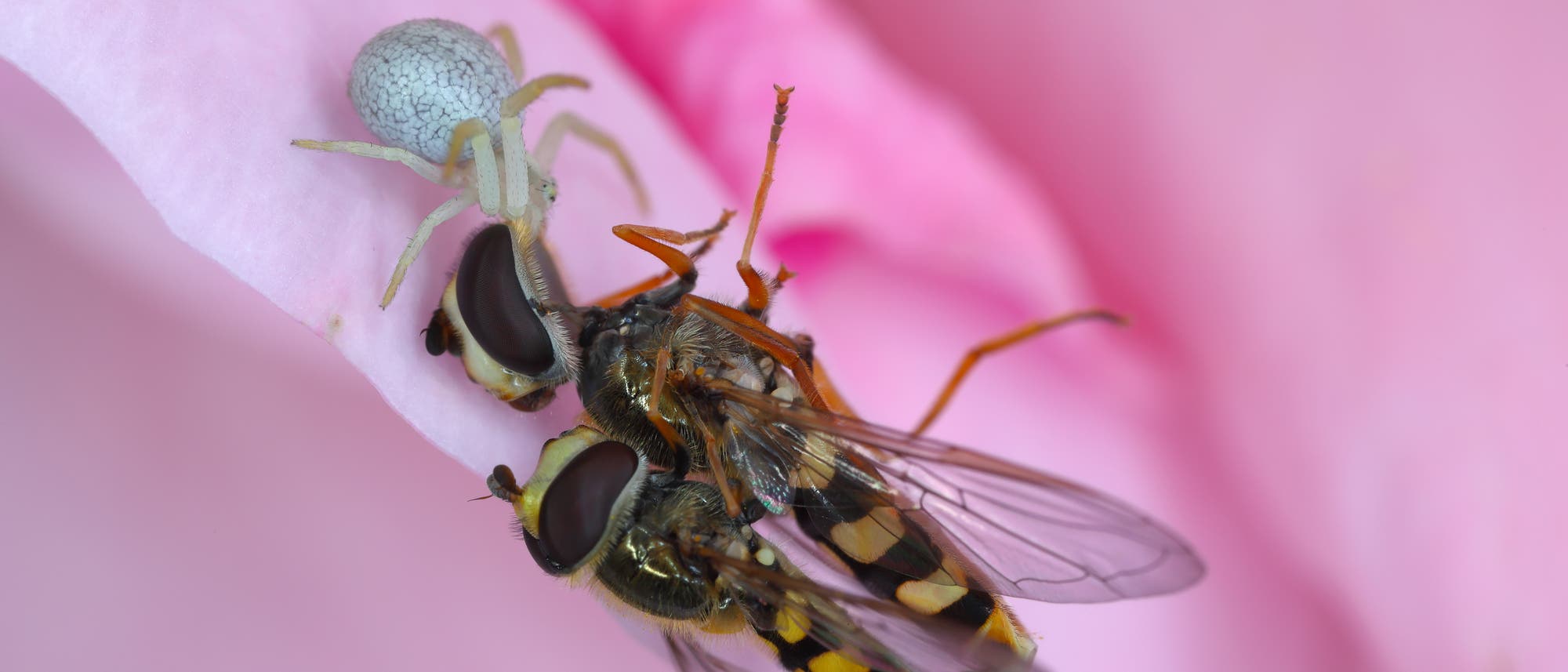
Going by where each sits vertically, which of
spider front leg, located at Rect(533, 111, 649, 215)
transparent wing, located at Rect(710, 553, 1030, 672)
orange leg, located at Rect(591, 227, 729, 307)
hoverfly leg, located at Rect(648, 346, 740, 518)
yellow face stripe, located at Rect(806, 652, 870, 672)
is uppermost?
spider front leg, located at Rect(533, 111, 649, 215)

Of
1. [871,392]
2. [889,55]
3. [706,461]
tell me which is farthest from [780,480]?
[889,55]

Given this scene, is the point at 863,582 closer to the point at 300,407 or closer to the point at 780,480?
the point at 780,480

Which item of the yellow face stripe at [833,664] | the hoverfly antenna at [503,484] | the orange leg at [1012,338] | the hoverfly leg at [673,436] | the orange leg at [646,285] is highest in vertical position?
the orange leg at [1012,338]

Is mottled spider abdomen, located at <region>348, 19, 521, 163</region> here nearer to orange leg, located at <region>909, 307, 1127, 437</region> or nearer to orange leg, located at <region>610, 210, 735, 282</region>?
orange leg, located at <region>610, 210, 735, 282</region>

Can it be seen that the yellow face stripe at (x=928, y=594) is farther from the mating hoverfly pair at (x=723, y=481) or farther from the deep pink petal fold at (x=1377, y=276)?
the deep pink petal fold at (x=1377, y=276)

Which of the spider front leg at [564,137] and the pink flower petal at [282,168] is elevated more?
the spider front leg at [564,137]

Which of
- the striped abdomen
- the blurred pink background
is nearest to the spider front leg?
the blurred pink background

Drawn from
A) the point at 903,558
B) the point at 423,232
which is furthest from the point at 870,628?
the point at 423,232

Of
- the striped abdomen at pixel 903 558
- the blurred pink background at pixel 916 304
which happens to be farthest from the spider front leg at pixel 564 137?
the striped abdomen at pixel 903 558
